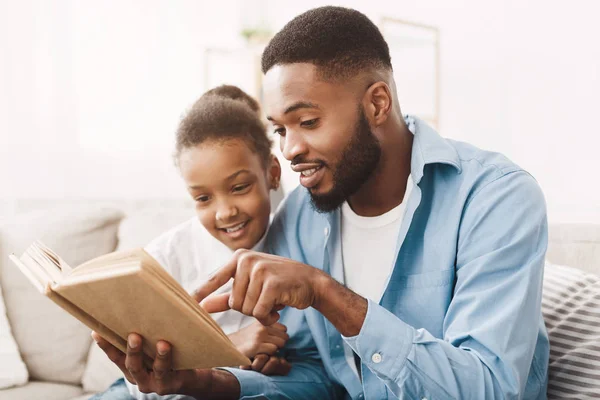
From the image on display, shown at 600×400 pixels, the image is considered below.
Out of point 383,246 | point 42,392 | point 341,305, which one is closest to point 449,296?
point 383,246

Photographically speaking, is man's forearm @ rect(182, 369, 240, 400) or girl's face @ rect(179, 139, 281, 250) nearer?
man's forearm @ rect(182, 369, 240, 400)

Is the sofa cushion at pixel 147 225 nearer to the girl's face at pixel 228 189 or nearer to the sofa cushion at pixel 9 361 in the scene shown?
the sofa cushion at pixel 9 361

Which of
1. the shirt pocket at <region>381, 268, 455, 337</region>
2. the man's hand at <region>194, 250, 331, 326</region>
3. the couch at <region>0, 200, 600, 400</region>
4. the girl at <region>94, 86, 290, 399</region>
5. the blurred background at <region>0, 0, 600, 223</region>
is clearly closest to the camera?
the man's hand at <region>194, 250, 331, 326</region>

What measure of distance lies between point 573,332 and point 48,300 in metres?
1.50

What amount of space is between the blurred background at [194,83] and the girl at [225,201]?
6.89 feet

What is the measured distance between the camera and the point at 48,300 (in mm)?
2094

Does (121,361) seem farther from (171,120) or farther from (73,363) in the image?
(171,120)

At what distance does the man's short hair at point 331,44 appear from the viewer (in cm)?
136

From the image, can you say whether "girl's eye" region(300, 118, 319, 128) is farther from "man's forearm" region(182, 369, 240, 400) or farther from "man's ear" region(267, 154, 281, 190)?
"man's forearm" region(182, 369, 240, 400)

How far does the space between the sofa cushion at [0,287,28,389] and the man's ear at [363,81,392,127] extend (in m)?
1.30

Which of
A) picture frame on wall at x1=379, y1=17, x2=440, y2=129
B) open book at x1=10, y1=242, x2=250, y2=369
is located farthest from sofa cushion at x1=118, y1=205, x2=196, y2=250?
picture frame on wall at x1=379, y1=17, x2=440, y2=129

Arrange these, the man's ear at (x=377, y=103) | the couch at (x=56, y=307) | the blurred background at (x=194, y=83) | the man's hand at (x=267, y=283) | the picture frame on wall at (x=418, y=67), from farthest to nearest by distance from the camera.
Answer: the picture frame on wall at (x=418, y=67)
the blurred background at (x=194, y=83)
the couch at (x=56, y=307)
the man's ear at (x=377, y=103)
the man's hand at (x=267, y=283)

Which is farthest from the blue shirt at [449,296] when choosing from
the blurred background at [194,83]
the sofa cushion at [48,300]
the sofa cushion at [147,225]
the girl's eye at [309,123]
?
the blurred background at [194,83]

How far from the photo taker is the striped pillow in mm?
1314
